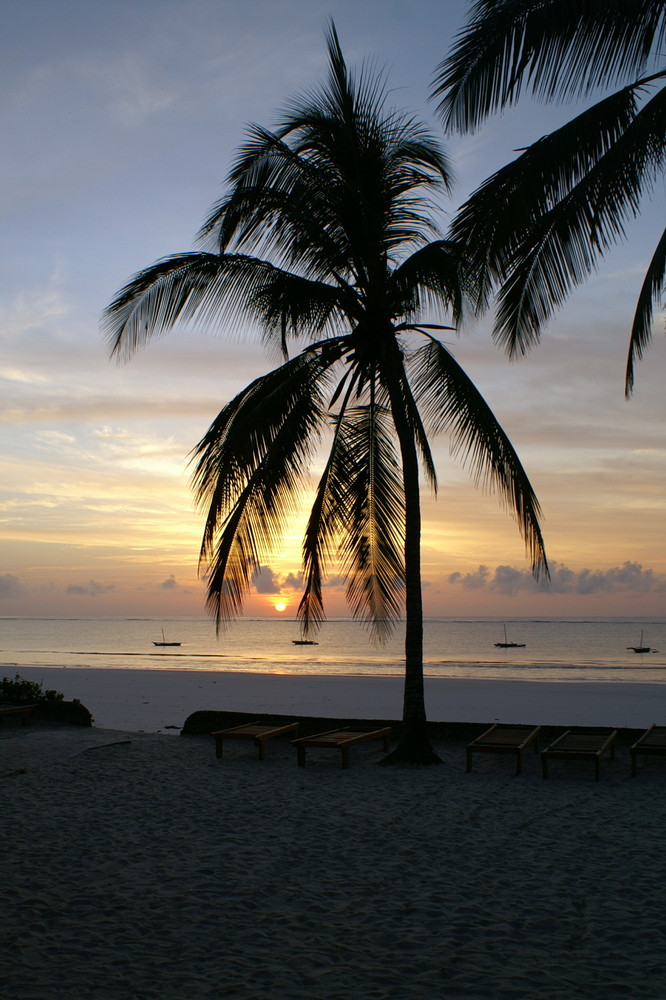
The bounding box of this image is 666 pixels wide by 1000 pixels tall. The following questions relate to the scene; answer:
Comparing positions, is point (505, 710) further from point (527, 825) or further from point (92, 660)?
point (92, 660)

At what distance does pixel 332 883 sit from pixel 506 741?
4534 mm

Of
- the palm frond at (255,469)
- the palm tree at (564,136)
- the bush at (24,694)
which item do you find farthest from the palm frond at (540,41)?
the bush at (24,694)

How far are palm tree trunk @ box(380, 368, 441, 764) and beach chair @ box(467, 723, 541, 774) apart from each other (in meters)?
0.66

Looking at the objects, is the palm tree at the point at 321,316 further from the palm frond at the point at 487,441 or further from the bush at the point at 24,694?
the bush at the point at 24,694

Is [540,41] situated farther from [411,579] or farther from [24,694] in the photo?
[24,694]

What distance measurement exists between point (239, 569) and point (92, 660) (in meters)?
46.5

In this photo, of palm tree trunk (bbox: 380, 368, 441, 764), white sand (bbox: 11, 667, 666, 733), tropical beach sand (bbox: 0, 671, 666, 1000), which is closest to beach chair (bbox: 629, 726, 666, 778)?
tropical beach sand (bbox: 0, 671, 666, 1000)

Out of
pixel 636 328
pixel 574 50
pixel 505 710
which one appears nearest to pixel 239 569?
pixel 636 328

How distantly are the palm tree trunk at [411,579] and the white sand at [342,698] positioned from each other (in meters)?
7.10

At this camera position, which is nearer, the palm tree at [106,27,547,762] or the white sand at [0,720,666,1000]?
the white sand at [0,720,666,1000]

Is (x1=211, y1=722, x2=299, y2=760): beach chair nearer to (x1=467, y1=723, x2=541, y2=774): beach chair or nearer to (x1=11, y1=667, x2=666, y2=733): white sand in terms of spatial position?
(x1=467, y1=723, x2=541, y2=774): beach chair

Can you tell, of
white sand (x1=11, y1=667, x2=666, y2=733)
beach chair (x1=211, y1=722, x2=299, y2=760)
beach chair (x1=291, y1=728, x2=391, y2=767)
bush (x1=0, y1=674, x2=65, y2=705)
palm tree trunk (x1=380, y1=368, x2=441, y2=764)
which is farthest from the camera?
white sand (x1=11, y1=667, x2=666, y2=733)

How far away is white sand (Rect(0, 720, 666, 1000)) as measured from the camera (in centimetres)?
397

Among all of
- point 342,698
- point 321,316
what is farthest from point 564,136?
point 342,698
